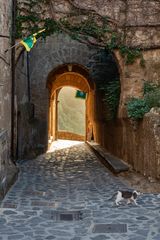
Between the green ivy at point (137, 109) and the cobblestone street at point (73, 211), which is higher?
the green ivy at point (137, 109)

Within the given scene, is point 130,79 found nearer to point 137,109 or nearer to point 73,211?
point 137,109

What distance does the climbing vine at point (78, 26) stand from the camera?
9953 millimetres

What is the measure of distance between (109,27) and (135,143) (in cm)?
330

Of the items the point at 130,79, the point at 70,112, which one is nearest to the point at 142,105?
the point at 130,79

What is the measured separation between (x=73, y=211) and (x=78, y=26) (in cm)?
571

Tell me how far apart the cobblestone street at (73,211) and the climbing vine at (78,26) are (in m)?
3.52

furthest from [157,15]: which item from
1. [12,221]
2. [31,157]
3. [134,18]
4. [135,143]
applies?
[12,221]

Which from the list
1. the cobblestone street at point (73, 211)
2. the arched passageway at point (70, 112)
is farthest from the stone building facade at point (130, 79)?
the arched passageway at point (70, 112)

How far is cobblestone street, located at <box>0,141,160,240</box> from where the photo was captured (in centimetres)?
478

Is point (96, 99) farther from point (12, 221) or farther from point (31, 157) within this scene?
point (12, 221)

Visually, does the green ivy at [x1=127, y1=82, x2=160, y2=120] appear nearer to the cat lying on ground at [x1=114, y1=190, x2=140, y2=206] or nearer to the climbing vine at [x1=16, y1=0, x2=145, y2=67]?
the climbing vine at [x1=16, y1=0, x2=145, y2=67]

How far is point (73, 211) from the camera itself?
594 centimetres

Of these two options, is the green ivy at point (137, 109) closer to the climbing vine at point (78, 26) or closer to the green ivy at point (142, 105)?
the green ivy at point (142, 105)

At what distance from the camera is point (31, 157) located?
13.3 meters
